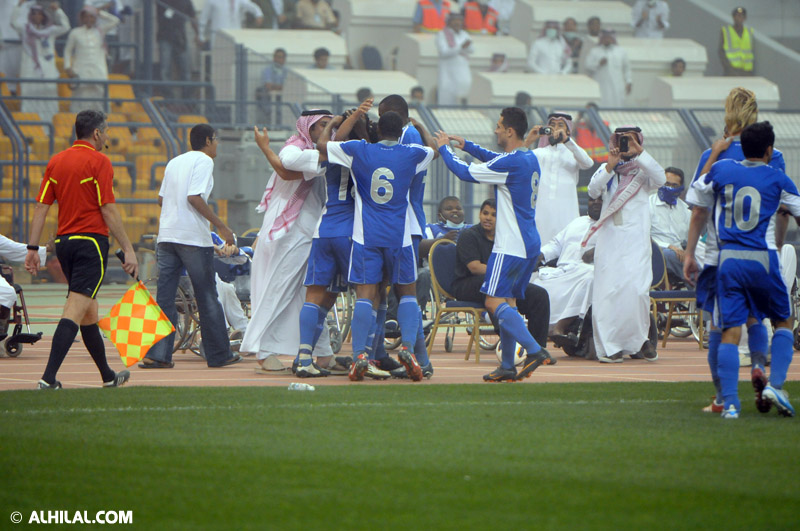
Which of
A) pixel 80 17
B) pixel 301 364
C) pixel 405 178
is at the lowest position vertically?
pixel 301 364

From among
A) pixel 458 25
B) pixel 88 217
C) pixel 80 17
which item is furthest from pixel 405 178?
pixel 458 25

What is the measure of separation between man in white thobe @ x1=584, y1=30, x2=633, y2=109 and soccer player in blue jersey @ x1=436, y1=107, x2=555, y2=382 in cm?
A: 1877

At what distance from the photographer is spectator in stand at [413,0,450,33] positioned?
2964 centimetres

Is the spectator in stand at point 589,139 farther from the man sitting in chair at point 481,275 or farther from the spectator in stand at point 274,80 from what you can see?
the man sitting in chair at point 481,275

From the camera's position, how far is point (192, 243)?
1162 cm

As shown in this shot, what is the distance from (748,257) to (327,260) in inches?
141

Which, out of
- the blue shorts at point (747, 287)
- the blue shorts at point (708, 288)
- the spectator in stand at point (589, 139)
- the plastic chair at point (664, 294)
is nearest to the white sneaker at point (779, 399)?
the blue shorts at point (747, 287)

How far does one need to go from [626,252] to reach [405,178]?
343cm

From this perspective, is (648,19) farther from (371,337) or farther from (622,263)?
(371,337)

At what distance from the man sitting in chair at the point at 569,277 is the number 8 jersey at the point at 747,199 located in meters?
5.02

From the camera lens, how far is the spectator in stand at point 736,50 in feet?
103

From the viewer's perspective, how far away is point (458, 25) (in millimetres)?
28297

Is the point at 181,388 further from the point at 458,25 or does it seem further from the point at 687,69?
the point at 687,69

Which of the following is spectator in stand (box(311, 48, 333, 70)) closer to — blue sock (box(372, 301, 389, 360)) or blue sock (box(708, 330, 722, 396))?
blue sock (box(372, 301, 389, 360))
